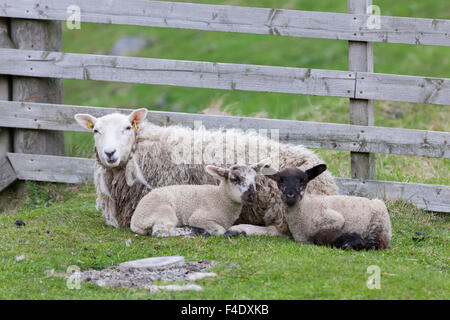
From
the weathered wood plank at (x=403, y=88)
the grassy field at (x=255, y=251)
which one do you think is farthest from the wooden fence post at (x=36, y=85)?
the weathered wood plank at (x=403, y=88)

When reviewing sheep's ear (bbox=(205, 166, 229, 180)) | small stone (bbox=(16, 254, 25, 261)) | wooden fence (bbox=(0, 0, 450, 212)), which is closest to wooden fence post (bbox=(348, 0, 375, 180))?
wooden fence (bbox=(0, 0, 450, 212))

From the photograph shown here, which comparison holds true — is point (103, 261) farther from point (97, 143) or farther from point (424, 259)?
point (424, 259)

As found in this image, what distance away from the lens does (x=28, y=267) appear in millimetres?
6020

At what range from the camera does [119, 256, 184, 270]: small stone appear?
592 centimetres

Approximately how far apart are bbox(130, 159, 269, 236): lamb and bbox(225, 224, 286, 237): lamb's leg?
9 centimetres

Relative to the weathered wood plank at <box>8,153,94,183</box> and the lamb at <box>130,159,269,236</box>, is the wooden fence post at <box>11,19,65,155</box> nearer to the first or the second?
the weathered wood plank at <box>8,153,94,183</box>

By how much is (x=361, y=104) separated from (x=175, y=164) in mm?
2533

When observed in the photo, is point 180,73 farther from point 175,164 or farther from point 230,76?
point 175,164

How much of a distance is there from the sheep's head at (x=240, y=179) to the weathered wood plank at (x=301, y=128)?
1.53 meters

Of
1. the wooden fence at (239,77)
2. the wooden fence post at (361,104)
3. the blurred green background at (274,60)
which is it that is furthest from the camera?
the blurred green background at (274,60)

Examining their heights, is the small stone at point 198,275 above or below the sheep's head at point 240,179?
below

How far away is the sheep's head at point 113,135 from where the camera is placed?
7289 mm

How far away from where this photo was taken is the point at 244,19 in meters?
8.66

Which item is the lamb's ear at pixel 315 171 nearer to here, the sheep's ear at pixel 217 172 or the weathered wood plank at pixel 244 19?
the sheep's ear at pixel 217 172
